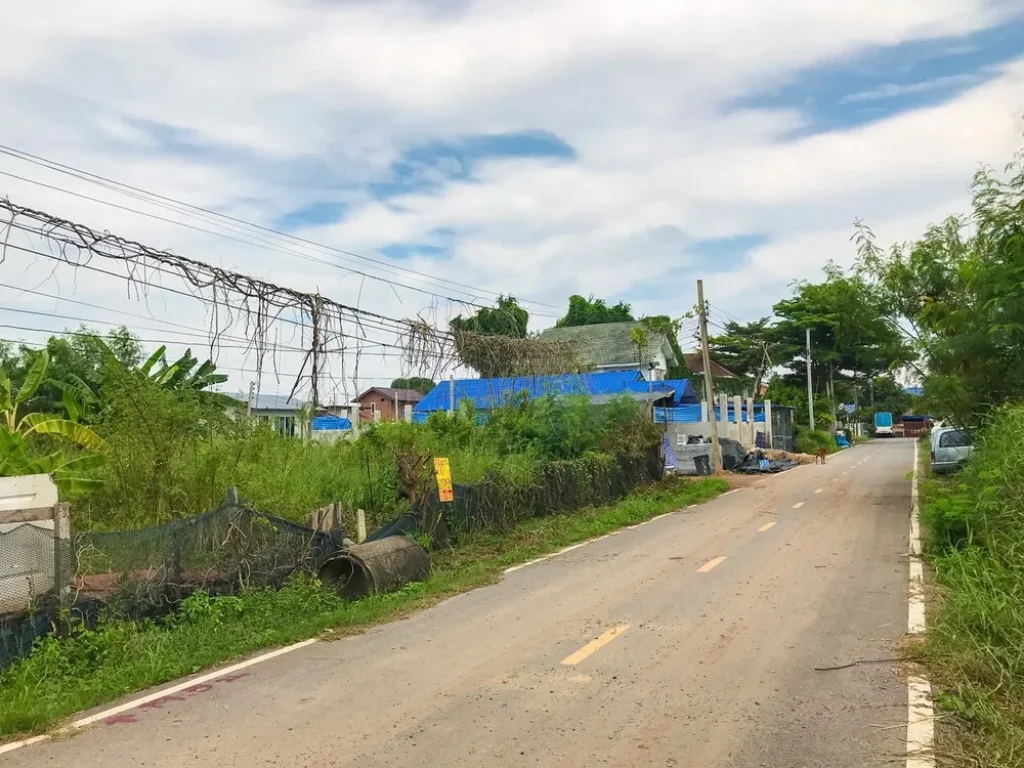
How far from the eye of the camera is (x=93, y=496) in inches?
465

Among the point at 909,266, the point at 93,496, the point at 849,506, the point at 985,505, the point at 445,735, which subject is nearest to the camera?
the point at 445,735

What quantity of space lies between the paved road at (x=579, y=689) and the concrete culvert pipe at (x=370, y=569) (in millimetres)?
983

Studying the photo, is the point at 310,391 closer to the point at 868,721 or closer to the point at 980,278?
the point at 868,721

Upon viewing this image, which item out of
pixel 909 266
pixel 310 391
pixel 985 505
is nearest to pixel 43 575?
pixel 310 391

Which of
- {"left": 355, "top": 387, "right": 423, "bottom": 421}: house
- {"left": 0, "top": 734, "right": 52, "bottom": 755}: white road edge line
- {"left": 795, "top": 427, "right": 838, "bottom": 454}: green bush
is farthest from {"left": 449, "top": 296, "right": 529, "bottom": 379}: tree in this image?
{"left": 795, "top": 427, "right": 838, "bottom": 454}: green bush

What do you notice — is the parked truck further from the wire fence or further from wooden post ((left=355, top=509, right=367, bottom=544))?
the wire fence

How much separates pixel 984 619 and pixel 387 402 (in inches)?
1894

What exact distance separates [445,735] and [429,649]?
8.28 ft

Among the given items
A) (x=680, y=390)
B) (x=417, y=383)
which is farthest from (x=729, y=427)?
(x=417, y=383)

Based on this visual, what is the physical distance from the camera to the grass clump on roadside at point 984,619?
18.1ft

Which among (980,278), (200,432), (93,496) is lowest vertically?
(93,496)

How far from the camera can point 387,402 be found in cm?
5400

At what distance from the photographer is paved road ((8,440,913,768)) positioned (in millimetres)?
5531

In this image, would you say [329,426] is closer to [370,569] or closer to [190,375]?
[190,375]
